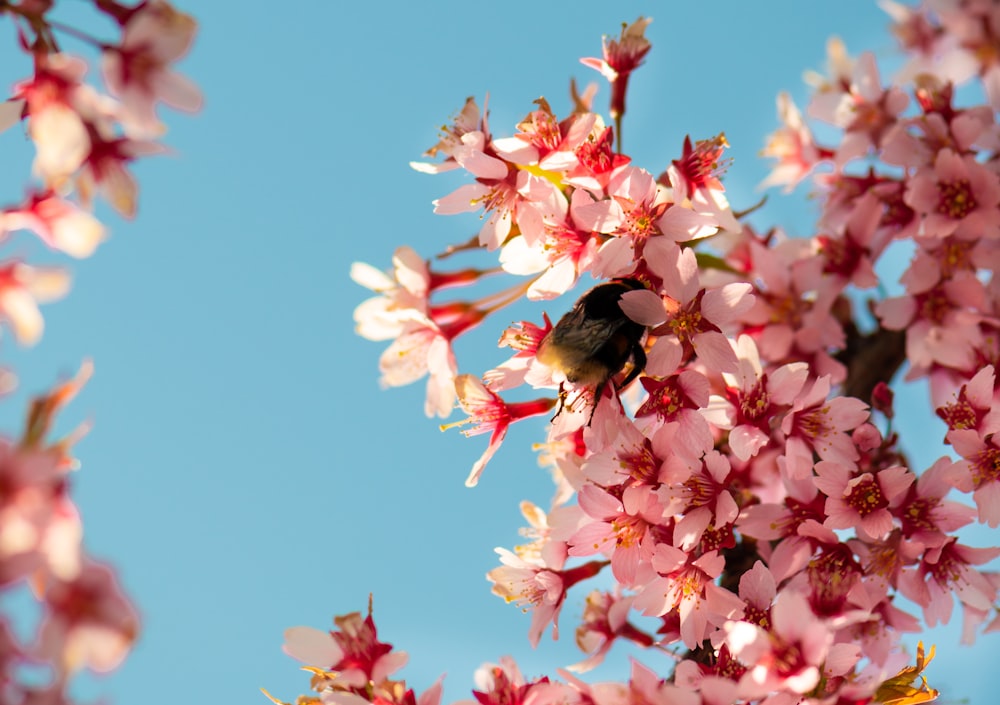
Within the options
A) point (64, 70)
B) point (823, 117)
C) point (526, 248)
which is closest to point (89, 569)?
point (64, 70)

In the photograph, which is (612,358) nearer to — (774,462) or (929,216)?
(774,462)

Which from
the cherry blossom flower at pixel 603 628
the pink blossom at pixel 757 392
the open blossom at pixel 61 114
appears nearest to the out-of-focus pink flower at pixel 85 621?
the open blossom at pixel 61 114

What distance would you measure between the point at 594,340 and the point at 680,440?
407 mm

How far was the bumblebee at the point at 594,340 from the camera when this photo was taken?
2.43m

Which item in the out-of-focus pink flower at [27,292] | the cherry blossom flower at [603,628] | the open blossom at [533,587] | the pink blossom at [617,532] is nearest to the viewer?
the out-of-focus pink flower at [27,292]

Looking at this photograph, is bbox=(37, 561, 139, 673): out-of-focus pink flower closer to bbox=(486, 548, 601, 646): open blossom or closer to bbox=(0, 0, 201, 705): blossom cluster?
bbox=(0, 0, 201, 705): blossom cluster

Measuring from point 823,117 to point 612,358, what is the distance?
2141mm

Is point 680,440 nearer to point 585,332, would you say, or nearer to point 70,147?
point 585,332

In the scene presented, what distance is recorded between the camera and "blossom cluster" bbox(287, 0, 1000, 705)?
2.50 metres

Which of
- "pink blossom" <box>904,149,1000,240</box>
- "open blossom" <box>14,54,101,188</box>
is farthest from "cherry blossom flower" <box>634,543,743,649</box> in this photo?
"open blossom" <box>14,54,101,188</box>

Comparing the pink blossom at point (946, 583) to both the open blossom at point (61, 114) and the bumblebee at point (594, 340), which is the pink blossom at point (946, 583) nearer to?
the bumblebee at point (594, 340)

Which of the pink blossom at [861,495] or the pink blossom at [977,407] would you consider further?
the pink blossom at [977,407]

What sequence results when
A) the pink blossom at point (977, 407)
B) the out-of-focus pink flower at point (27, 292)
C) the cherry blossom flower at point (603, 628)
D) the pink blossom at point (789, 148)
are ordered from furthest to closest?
the pink blossom at point (789, 148) < the cherry blossom flower at point (603, 628) < the pink blossom at point (977, 407) < the out-of-focus pink flower at point (27, 292)

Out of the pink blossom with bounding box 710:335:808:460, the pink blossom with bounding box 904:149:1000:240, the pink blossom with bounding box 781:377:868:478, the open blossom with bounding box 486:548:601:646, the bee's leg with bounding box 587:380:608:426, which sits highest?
the pink blossom with bounding box 904:149:1000:240
